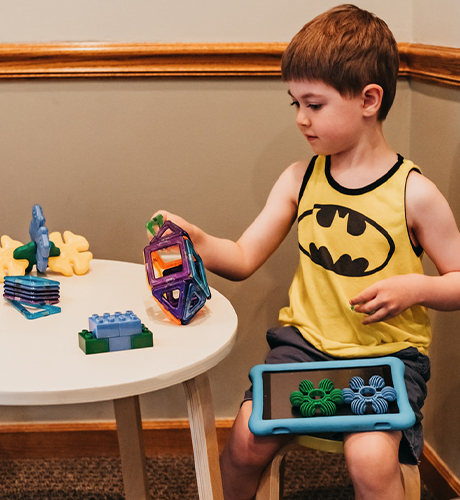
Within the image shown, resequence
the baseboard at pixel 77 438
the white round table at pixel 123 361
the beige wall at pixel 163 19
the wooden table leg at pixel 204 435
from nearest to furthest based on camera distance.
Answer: the white round table at pixel 123 361, the wooden table leg at pixel 204 435, the beige wall at pixel 163 19, the baseboard at pixel 77 438

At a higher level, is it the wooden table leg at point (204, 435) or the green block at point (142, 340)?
the green block at point (142, 340)

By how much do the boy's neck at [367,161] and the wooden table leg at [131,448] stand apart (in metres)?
0.45

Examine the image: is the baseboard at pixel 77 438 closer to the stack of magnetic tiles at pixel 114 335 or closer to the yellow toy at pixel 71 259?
the yellow toy at pixel 71 259

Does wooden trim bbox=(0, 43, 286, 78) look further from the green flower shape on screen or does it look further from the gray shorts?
the green flower shape on screen

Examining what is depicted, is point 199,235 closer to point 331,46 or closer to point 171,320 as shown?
point 171,320

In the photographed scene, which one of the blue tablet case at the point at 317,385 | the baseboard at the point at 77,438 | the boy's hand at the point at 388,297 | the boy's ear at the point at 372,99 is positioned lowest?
the baseboard at the point at 77,438

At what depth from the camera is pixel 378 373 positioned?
892 mm

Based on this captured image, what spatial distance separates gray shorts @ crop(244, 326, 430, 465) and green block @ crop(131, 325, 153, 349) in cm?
19

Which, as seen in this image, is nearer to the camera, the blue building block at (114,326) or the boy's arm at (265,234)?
the blue building block at (114,326)

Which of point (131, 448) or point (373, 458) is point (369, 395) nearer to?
point (373, 458)

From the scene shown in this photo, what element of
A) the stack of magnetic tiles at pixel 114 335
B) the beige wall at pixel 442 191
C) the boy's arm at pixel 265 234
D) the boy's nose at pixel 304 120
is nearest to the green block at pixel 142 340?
the stack of magnetic tiles at pixel 114 335

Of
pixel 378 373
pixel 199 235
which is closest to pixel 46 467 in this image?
pixel 199 235

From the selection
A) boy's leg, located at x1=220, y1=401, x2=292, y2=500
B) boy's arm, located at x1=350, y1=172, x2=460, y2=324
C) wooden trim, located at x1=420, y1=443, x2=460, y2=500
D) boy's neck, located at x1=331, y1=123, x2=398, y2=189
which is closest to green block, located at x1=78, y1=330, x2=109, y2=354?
boy's leg, located at x1=220, y1=401, x2=292, y2=500

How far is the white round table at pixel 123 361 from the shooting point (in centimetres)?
72
